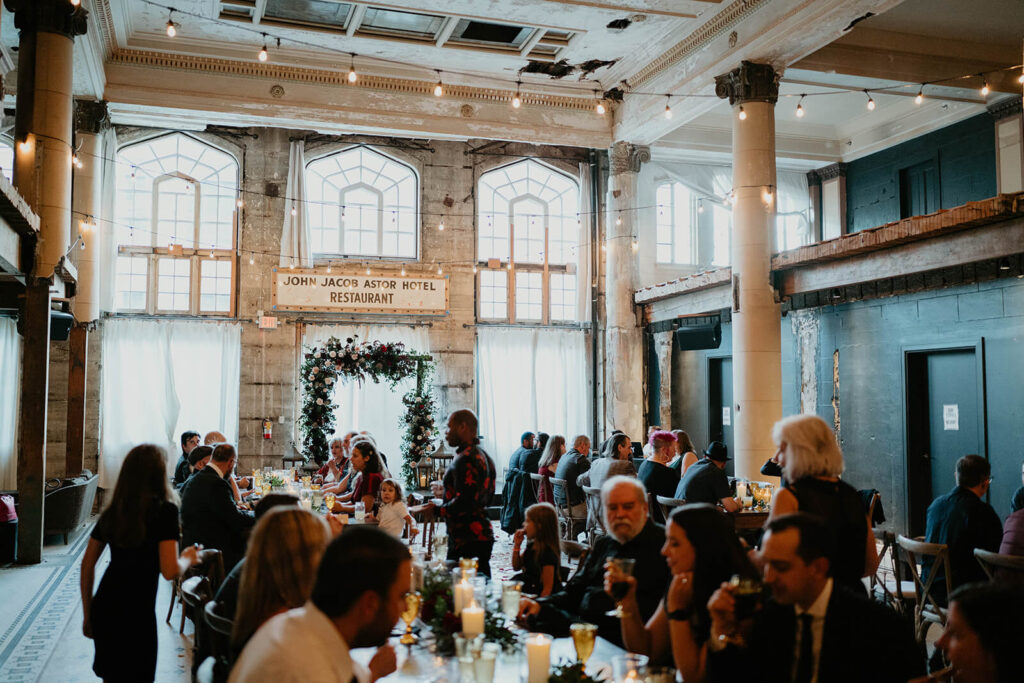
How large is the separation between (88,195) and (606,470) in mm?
8593

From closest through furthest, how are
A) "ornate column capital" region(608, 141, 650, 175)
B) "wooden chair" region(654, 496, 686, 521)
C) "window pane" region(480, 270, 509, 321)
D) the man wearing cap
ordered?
"wooden chair" region(654, 496, 686, 521)
the man wearing cap
"ornate column capital" region(608, 141, 650, 175)
"window pane" region(480, 270, 509, 321)

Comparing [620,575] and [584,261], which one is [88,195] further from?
[620,575]

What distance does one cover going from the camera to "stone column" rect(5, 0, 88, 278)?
8.42 m

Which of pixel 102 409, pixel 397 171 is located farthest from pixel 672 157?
pixel 102 409

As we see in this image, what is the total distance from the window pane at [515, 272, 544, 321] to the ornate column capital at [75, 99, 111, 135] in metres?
6.79

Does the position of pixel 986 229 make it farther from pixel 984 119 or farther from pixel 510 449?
pixel 510 449

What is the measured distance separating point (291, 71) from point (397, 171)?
2641 millimetres

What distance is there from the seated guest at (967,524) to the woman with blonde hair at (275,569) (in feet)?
12.8

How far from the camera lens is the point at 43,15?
28.1 feet

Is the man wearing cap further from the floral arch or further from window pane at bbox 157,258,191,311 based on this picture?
window pane at bbox 157,258,191,311

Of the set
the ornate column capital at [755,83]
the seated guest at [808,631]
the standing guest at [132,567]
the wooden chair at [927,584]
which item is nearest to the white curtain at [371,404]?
the ornate column capital at [755,83]

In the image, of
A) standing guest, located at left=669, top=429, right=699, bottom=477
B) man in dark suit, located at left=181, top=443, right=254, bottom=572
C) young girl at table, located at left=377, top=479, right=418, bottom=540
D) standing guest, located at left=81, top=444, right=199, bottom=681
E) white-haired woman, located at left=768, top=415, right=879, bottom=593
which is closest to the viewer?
white-haired woman, located at left=768, top=415, right=879, bottom=593

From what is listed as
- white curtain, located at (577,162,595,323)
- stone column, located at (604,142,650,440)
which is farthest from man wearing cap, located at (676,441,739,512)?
white curtain, located at (577,162,595,323)

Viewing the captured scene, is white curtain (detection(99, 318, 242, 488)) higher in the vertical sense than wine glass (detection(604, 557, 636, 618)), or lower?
higher
